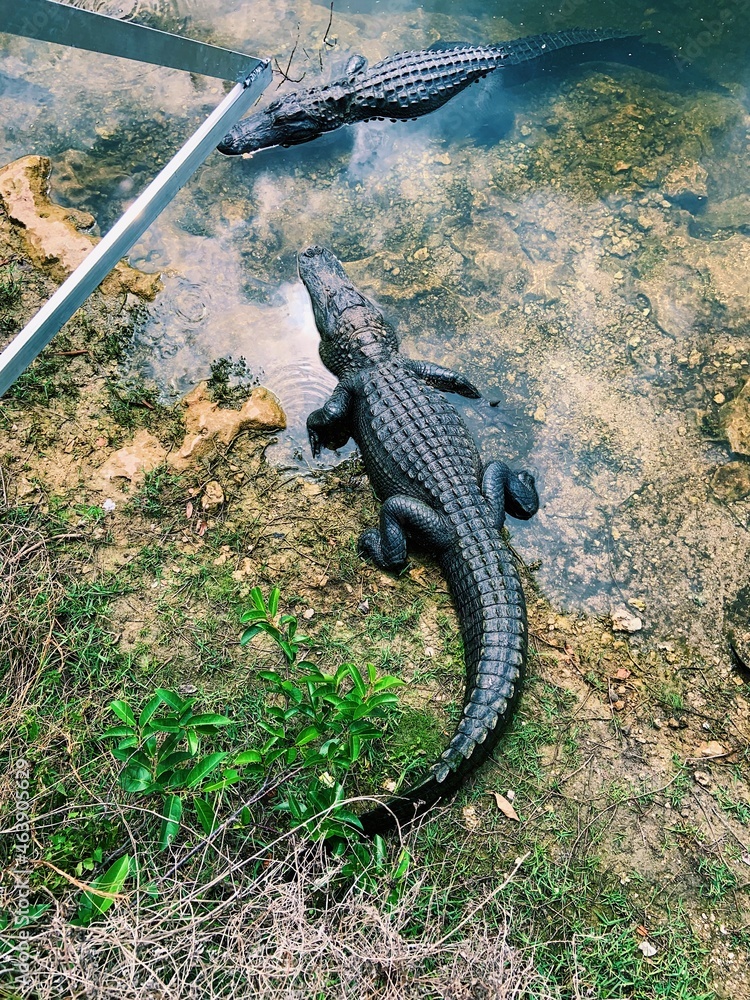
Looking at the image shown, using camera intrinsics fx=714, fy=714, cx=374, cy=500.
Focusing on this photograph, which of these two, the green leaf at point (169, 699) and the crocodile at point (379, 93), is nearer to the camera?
the green leaf at point (169, 699)

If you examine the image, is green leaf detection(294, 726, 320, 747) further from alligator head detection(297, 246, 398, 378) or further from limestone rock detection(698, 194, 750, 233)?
limestone rock detection(698, 194, 750, 233)

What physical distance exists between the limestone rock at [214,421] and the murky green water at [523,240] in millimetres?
141

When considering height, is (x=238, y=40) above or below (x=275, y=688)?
above

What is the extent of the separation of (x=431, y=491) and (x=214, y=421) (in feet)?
4.11

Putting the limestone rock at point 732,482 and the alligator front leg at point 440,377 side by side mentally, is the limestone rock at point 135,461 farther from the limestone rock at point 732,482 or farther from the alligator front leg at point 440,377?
the limestone rock at point 732,482

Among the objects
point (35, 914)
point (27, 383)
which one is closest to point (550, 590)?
point (35, 914)

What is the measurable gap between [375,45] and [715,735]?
537 cm

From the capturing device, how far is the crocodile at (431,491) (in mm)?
2998

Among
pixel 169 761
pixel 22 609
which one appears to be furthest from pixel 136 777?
pixel 22 609

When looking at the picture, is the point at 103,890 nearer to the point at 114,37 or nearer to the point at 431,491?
the point at 431,491

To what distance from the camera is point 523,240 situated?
471cm

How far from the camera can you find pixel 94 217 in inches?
180

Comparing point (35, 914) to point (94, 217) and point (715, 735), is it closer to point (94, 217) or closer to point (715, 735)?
point (715, 735)

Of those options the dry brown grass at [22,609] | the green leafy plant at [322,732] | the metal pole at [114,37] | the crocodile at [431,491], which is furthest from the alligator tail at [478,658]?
the metal pole at [114,37]
